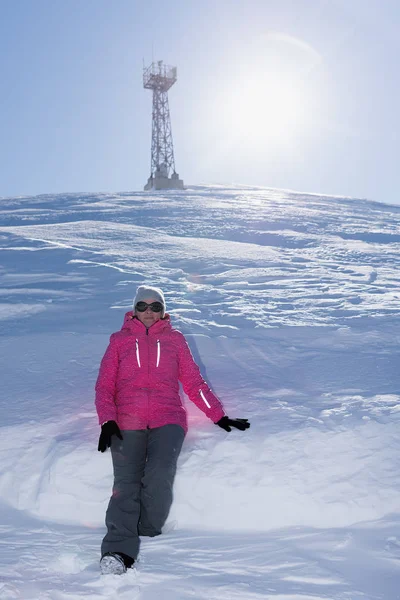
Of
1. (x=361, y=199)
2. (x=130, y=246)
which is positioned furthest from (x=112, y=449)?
(x=361, y=199)

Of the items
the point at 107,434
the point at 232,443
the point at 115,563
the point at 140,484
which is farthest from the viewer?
the point at 232,443

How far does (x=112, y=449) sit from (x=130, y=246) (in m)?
7.74

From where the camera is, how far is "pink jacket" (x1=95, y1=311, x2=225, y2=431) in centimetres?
340

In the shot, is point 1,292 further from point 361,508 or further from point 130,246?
point 361,508

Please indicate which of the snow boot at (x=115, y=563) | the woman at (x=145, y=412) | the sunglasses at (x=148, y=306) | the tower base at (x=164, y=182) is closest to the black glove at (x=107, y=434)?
the woman at (x=145, y=412)

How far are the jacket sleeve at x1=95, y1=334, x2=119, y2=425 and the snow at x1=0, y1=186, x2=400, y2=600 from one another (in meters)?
0.28

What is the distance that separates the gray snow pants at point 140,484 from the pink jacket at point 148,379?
0.12 m

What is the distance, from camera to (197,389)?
359cm

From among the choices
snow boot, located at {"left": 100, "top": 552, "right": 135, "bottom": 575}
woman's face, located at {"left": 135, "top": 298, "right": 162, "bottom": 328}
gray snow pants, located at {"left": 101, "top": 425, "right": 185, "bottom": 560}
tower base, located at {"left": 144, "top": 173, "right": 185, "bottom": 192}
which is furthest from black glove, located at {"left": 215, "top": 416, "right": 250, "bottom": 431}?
tower base, located at {"left": 144, "top": 173, "right": 185, "bottom": 192}

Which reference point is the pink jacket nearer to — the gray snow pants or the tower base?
the gray snow pants

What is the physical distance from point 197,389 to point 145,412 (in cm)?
43

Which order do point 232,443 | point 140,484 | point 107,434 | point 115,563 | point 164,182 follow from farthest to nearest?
point 164,182, point 232,443, point 107,434, point 140,484, point 115,563

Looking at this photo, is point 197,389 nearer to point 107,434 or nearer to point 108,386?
point 108,386

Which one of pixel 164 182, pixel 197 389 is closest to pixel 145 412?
pixel 197 389
